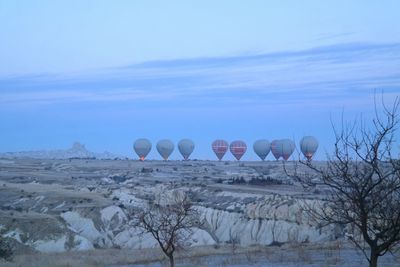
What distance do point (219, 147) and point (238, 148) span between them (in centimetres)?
370

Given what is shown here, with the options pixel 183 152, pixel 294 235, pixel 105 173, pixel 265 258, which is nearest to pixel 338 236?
pixel 294 235

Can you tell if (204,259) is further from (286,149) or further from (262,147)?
(262,147)

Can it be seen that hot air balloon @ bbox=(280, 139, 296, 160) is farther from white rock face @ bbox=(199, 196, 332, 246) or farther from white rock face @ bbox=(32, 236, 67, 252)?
white rock face @ bbox=(32, 236, 67, 252)

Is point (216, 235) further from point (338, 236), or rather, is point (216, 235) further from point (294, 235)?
point (338, 236)

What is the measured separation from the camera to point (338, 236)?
159ft

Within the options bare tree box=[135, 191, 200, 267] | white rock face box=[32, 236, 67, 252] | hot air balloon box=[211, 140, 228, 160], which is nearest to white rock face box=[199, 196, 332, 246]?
white rock face box=[32, 236, 67, 252]

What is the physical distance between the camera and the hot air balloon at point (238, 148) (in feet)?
425

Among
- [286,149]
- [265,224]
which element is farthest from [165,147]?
[265,224]

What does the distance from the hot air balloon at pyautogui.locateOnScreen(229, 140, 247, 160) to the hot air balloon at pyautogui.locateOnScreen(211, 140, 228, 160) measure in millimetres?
1259

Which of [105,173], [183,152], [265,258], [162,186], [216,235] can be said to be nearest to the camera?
[265,258]

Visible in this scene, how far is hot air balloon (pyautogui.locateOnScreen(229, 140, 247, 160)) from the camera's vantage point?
425 ft

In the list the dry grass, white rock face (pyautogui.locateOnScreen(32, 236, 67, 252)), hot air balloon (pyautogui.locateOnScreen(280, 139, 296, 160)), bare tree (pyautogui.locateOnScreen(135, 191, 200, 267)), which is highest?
hot air balloon (pyautogui.locateOnScreen(280, 139, 296, 160))

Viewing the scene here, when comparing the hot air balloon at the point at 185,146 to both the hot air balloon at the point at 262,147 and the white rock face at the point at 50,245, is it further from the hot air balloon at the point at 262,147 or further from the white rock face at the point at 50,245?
the white rock face at the point at 50,245

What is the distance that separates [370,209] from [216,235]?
42.8m
